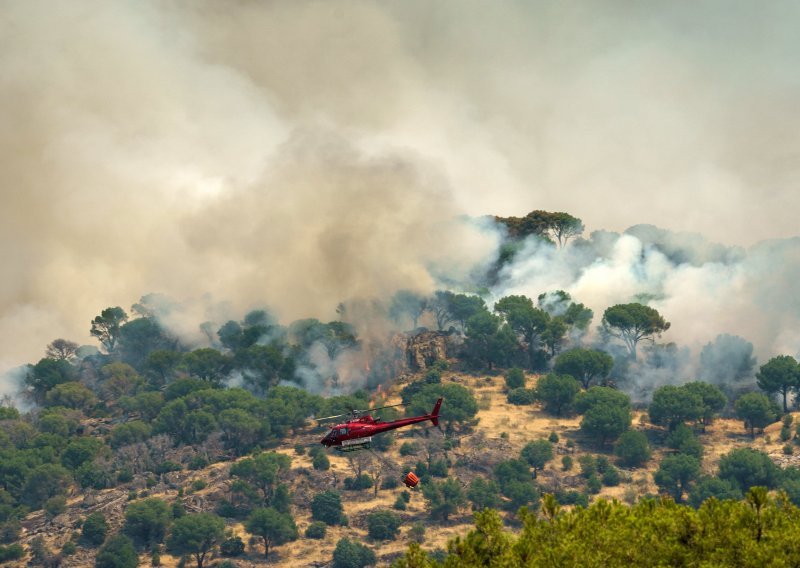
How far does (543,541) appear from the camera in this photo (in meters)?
121

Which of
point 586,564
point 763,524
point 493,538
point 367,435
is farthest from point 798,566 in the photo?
point 367,435

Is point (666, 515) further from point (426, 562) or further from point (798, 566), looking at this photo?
point (426, 562)

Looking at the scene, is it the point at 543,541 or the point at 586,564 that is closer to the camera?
the point at 586,564

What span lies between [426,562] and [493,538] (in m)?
5.99

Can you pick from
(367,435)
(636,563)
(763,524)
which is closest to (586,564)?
(636,563)

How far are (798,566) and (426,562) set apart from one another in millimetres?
30738

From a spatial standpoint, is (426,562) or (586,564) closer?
(586,564)

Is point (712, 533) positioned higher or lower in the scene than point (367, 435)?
lower

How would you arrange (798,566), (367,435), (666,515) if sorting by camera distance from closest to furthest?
(798,566) → (666,515) → (367,435)

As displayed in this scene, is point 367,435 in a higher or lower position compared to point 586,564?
higher

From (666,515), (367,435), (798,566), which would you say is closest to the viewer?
(798,566)

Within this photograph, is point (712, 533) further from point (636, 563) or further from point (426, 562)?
point (426, 562)

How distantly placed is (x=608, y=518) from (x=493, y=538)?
984cm

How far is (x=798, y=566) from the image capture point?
10819cm
